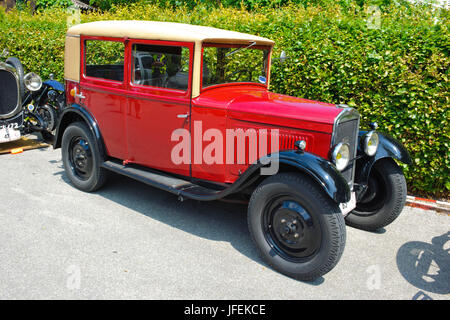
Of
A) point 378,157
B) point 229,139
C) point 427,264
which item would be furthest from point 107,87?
point 427,264

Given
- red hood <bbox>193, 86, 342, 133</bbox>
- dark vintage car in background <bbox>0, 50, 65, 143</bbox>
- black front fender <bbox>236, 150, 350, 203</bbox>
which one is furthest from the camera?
dark vintage car in background <bbox>0, 50, 65, 143</bbox>

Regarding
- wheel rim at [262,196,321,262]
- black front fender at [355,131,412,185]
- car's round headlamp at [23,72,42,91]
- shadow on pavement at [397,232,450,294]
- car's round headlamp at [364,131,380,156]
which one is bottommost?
shadow on pavement at [397,232,450,294]

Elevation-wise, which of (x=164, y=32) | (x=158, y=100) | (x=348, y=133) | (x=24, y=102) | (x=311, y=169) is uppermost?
(x=164, y=32)

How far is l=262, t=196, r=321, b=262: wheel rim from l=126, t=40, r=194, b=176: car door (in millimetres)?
1088

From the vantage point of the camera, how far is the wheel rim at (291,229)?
2979 millimetres

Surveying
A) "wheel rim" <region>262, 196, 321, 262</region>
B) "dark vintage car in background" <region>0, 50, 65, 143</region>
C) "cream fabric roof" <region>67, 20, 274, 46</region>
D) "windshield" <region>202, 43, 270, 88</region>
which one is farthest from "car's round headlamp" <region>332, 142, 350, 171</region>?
"dark vintage car in background" <region>0, 50, 65, 143</region>

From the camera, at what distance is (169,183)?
380 centimetres

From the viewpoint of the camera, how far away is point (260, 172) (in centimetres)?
320

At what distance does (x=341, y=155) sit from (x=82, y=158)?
3.09 metres

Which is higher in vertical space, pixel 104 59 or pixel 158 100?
pixel 104 59

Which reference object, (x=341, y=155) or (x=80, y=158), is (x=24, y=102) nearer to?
(x=80, y=158)

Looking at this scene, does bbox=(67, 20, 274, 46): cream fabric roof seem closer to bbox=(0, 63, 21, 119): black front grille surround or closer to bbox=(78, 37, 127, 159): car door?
bbox=(78, 37, 127, 159): car door

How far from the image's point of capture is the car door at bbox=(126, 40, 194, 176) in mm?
3666
